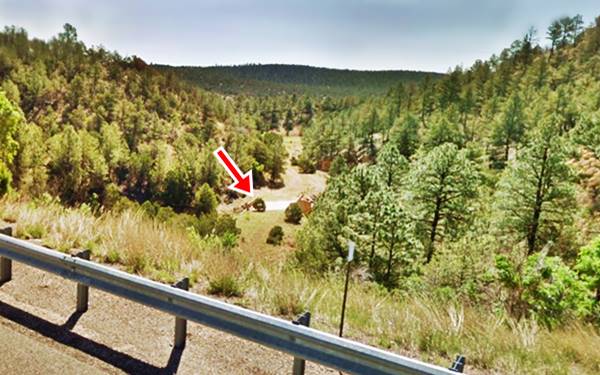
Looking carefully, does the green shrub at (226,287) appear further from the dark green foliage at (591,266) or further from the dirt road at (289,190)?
the dirt road at (289,190)

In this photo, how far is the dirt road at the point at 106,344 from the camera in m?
3.32

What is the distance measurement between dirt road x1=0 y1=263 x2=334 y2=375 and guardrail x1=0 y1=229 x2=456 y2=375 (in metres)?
0.21

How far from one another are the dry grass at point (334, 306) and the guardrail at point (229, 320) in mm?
1212

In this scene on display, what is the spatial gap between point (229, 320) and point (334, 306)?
172cm

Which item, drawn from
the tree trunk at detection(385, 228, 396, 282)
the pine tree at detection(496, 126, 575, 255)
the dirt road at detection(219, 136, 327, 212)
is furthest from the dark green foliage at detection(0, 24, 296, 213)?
the pine tree at detection(496, 126, 575, 255)

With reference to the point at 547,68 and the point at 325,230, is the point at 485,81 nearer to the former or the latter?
the point at 547,68

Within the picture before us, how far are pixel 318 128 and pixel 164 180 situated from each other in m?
45.1

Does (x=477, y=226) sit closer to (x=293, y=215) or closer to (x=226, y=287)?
(x=226, y=287)

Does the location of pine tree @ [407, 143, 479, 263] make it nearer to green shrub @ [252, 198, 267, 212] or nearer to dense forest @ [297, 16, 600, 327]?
dense forest @ [297, 16, 600, 327]

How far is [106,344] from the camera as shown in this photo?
11.9 feet

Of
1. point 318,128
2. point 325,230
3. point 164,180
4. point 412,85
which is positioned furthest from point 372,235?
point 412,85

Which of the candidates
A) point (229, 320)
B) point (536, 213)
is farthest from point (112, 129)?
point (229, 320)

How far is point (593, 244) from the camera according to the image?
20500 millimetres

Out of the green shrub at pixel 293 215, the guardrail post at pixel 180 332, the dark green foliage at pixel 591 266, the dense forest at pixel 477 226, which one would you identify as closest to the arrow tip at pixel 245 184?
the dense forest at pixel 477 226
